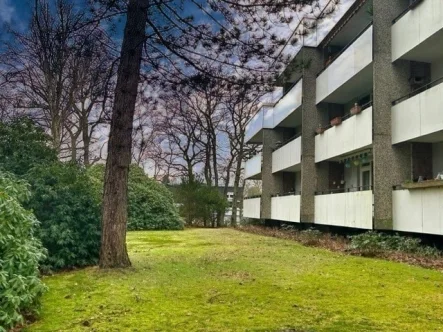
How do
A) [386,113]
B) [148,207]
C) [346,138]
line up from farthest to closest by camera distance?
[148,207]
[346,138]
[386,113]

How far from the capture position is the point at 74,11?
16547 millimetres

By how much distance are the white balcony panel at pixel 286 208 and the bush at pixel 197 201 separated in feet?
19.1

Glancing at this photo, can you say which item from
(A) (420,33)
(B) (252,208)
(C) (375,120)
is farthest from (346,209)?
(B) (252,208)

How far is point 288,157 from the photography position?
70.9 feet

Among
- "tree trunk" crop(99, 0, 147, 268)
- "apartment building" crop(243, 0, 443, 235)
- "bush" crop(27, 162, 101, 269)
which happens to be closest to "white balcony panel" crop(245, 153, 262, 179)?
"apartment building" crop(243, 0, 443, 235)

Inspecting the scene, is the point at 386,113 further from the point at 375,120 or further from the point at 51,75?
the point at 51,75

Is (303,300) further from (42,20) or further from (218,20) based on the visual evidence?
Answer: (42,20)

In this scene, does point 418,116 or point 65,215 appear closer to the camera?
point 65,215

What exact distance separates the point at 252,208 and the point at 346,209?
1381cm

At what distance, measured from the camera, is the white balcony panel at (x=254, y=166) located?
88.0 ft

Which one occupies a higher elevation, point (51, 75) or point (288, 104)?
point (288, 104)

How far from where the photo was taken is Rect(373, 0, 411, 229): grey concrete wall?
487 inches

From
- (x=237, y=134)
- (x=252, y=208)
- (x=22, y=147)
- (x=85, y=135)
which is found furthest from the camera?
(x=237, y=134)

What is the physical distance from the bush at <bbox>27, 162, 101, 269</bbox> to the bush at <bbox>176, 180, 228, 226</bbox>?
1961 cm
